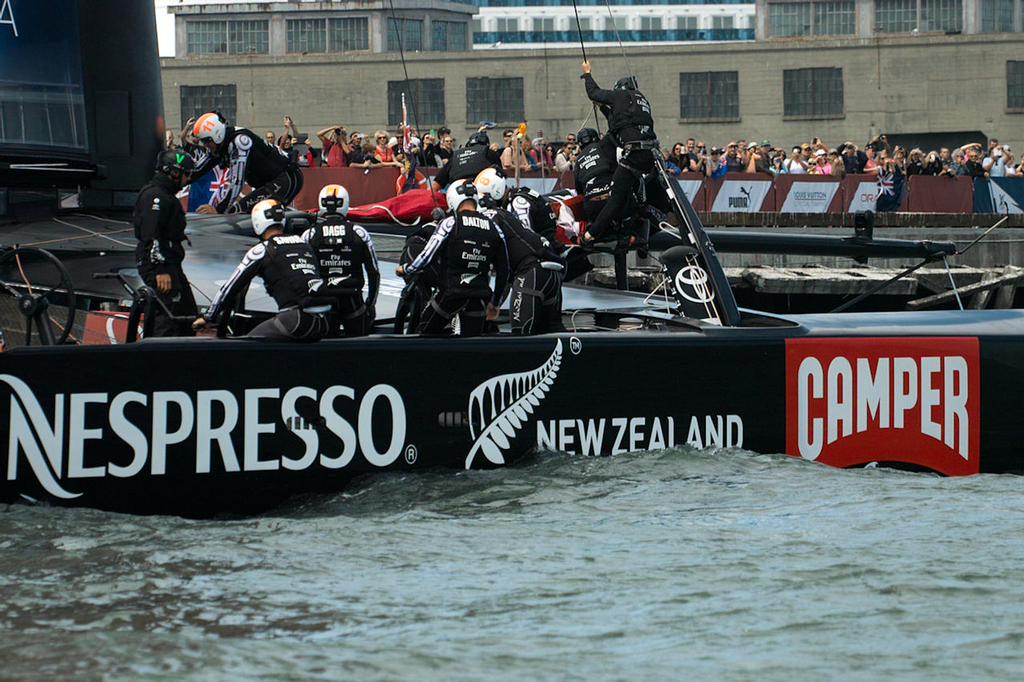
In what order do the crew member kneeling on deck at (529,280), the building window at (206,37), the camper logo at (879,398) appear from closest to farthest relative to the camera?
the camper logo at (879,398) → the crew member kneeling on deck at (529,280) → the building window at (206,37)

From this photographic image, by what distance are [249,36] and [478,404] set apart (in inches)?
1879

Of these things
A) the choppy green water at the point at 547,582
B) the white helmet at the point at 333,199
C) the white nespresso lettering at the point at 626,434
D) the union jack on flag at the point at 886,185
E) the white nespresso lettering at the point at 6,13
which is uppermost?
the white nespresso lettering at the point at 6,13

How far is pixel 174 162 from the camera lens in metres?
8.63

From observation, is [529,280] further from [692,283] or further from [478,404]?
[478,404]

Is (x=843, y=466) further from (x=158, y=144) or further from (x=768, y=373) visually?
(x=158, y=144)

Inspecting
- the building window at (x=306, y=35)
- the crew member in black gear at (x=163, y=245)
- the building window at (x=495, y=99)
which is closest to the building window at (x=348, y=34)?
the building window at (x=306, y=35)

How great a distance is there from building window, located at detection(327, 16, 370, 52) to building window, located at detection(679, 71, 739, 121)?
525 inches

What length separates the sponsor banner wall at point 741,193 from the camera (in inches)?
872

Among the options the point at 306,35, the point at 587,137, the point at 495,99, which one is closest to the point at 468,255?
the point at 587,137

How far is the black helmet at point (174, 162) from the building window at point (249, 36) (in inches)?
1761

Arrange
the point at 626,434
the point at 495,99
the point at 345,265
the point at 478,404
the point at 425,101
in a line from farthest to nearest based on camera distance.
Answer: the point at 425,101 < the point at 495,99 < the point at 345,265 < the point at 626,434 < the point at 478,404

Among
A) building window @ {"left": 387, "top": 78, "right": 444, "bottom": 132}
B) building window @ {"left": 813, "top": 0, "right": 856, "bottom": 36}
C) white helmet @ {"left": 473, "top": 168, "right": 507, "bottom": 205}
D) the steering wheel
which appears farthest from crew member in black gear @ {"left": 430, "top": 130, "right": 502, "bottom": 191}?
building window @ {"left": 813, "top": 0, "right": 856, "bottom": 36}

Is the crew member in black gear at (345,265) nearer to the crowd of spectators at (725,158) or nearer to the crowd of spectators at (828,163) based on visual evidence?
the crowd of spectators at (725,158)

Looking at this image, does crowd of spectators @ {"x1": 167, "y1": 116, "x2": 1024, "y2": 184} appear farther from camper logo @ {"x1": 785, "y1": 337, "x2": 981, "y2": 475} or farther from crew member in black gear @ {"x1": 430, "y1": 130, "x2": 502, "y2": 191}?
camper logo @ {"x1": 785, "y1": 337, "x2": 981, "y2": 475}
